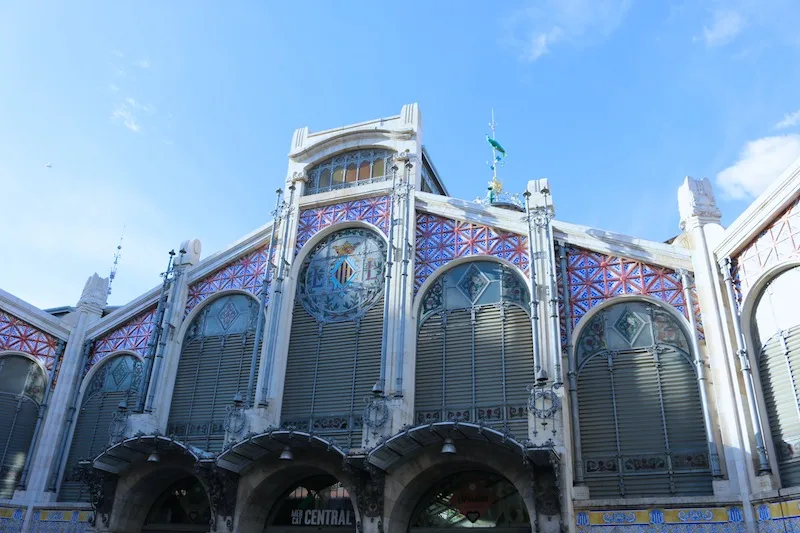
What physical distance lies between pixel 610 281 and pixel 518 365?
342 cm

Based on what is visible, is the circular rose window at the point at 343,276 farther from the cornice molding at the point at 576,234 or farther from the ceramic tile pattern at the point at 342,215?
the cornice molding at the point at 576,234

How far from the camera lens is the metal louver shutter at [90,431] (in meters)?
22.6

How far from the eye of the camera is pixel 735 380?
1623cm

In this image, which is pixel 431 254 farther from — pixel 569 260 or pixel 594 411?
pixel 594 411

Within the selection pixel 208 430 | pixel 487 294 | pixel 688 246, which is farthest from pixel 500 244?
pixel 208 430

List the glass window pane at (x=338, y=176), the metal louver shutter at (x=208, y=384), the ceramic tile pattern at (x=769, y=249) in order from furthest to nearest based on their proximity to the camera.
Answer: the glass window pane at (x=338, y=176) → the metal louver shutter at (x=208, y=384) → the ceramic tile pattern at (x=769, y=249)

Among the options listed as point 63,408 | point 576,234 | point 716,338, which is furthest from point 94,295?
point 716,338

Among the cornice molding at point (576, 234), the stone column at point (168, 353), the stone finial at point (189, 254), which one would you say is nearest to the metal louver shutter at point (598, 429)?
the cornice molding at point (576, 234)

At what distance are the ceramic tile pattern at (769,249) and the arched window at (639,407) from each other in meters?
2.02

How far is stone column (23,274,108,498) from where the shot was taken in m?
22.6

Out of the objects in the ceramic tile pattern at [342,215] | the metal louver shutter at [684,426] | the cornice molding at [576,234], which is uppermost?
the ceramic tile pattern at [342,215]

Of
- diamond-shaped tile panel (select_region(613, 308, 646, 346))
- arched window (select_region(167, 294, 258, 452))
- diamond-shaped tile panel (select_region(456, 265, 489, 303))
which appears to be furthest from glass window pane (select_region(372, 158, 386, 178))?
diamond-shaped tile panel (select_region(613, 308, 646, 346))

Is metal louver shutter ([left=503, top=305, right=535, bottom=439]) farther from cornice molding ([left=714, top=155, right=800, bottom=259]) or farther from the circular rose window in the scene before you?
cornice molding ([left=714, top=155, right=800, bottom=259])

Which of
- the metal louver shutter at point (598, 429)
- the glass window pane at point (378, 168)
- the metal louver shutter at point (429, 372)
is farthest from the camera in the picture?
the glass window pane at point (378, 168)
